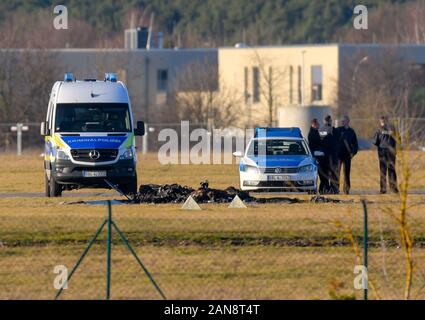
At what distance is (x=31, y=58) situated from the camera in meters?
70.4

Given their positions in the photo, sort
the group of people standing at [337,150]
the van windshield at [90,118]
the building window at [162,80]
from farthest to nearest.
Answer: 1. the building window at [162,80]
2. the group of people standing at [337,150]
3. the van windshield at [90,118]

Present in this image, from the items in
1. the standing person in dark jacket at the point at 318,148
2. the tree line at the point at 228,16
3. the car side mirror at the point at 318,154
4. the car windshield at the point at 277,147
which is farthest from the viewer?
the tree line at the point at 228,16

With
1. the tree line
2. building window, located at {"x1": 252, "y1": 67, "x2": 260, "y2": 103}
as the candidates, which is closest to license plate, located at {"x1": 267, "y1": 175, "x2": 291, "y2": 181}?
building window, located at {"x1": 252, "y1": 67, "x2": 260, "y2": 103}

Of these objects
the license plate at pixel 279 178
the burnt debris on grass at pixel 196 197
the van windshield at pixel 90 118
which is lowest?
the burnt debris on grass at pixel 196 197

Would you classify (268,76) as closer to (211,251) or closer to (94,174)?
(94,174)

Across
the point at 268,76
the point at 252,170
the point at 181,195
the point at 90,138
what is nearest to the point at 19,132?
the point at 90,138

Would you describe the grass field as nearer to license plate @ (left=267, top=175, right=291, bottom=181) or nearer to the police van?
the police van

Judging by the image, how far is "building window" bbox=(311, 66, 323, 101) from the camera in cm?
8325

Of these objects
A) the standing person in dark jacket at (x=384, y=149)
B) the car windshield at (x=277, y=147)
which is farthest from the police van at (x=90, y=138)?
the standing person in dark jacket at (x=384, y=149)

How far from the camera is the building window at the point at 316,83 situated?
83.2m

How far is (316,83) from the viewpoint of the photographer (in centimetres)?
8338

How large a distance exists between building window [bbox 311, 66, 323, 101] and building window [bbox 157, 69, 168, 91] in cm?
1251

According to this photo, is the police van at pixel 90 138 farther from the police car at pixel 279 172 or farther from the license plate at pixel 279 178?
the license plate at pixel 279 178
